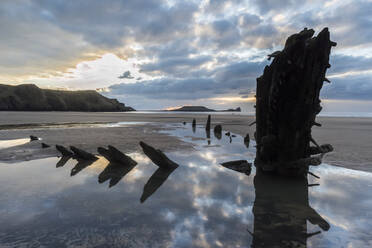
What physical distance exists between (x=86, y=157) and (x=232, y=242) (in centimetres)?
922

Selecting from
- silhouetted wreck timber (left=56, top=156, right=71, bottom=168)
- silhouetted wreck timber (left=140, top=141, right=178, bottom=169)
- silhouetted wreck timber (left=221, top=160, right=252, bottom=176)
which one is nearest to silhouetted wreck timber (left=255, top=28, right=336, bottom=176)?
silhouetted wreck timber (left=221, top=160, right=252, bottom=176)

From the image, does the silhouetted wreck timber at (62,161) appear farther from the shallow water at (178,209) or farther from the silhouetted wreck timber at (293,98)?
the silhouetted wreck timber at (293,98)

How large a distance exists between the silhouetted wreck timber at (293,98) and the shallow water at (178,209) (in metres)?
0.98

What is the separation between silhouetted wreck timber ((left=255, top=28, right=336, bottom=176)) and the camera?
693cm

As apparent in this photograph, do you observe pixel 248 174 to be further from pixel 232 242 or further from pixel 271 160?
pixel 232 242

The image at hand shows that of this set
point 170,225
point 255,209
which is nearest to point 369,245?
point 255,209

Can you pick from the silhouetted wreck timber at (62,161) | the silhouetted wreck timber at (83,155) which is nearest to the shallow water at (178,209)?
the silhouetted wreck timber at (62,161)

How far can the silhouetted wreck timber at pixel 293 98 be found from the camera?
6926 mm

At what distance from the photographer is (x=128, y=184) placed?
7535 mm

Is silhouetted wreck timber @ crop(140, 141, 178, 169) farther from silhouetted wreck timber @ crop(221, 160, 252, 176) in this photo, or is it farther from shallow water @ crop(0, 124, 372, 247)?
silhouetted wreck timber @ crop(221, 160, 252, 176)

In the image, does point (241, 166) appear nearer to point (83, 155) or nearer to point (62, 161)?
point (83, 155)

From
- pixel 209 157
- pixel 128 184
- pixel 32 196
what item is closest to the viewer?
pixel 32 196

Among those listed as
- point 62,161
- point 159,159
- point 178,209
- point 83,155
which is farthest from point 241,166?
point 62,161

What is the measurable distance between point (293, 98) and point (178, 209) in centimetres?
525
